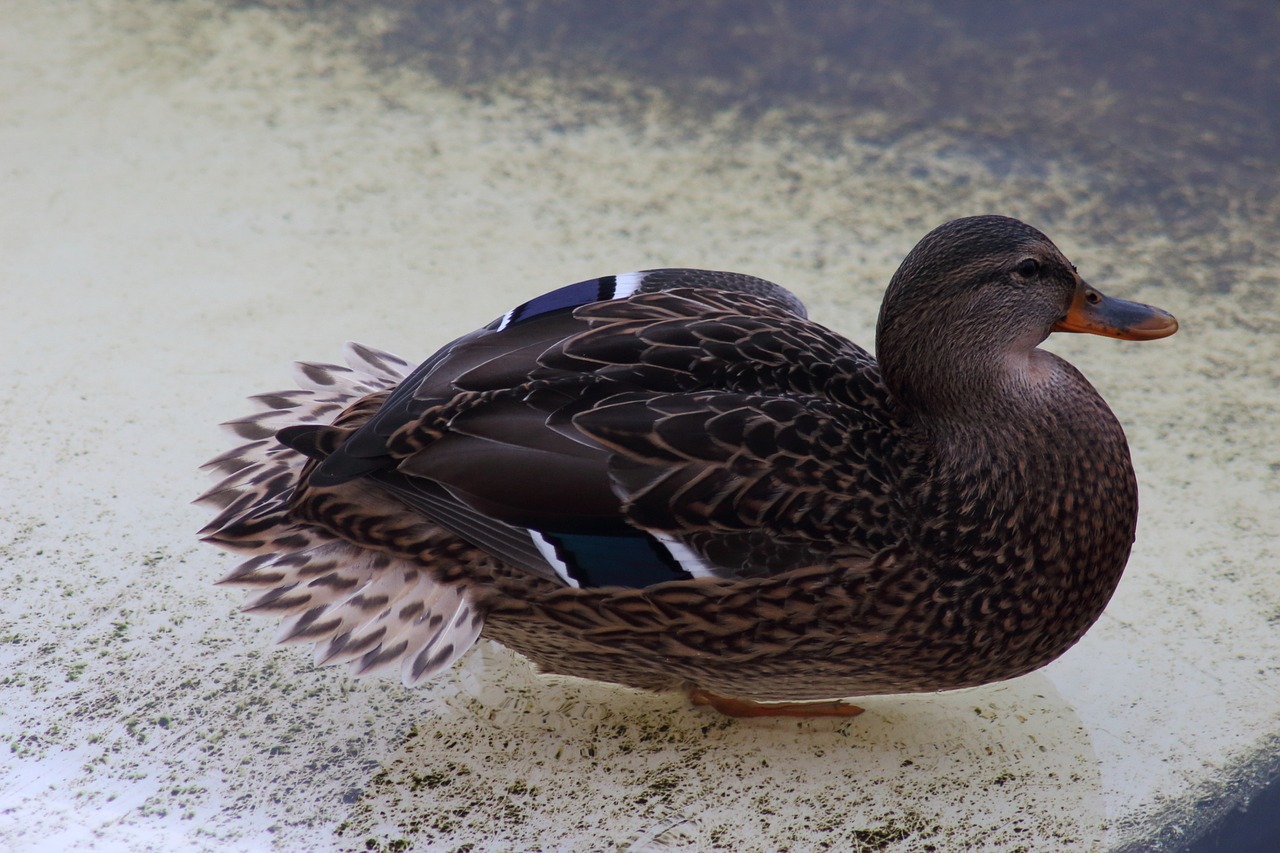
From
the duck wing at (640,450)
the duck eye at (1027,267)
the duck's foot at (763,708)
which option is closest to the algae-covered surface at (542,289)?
the duck's foot at (763,708)

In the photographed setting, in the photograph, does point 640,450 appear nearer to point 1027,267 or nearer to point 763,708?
point 763,708

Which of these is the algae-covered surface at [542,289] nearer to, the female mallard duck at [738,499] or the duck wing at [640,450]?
the female mallard duck at [738,499]

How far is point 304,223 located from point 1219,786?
2.95 metres

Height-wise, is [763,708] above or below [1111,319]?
below

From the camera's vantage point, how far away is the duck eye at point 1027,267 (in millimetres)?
2400

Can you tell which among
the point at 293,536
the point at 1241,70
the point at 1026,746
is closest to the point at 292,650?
the point at 293,536

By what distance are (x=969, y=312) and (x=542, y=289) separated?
1.67 metres

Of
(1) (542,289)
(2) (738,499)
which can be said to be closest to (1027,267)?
(2) (738,499)

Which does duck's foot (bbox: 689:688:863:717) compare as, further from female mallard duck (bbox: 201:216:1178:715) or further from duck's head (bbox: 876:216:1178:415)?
Result: duck's head (bbox: 876:216:1178:415)

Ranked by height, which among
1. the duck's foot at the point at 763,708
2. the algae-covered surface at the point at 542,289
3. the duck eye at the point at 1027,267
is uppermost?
the duck eye at the point at 1027,267

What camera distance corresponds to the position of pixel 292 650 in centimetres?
270

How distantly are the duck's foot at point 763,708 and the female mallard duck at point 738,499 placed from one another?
0.07 m

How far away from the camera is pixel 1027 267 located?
7.89ft

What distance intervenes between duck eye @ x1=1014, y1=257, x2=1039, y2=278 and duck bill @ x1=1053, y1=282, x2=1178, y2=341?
11 centimetres
